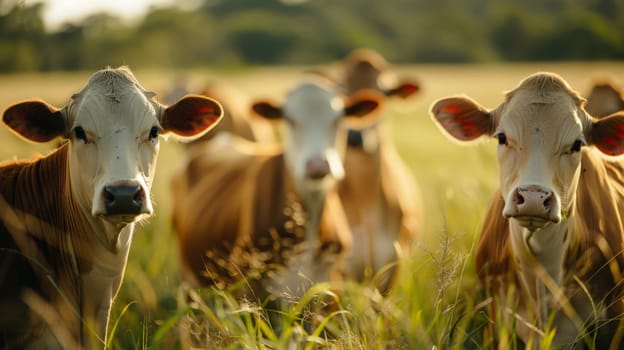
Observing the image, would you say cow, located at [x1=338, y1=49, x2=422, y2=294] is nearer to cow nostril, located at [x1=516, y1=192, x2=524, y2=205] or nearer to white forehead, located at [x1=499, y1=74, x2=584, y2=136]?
white forehead, located at [x1=499, y1=74, x2=584, y2=136]

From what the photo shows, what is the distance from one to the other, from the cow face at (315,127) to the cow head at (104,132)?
213 cm

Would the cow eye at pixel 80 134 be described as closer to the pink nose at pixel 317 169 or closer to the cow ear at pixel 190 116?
the cow ear at pixel 190 116

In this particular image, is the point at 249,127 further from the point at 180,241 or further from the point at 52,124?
the point at 52,124

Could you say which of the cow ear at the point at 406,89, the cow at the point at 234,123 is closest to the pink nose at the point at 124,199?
the cow ear at the point at 406,89

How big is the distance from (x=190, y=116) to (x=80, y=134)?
0.63 metres

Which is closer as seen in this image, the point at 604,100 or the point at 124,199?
the point at 124,199

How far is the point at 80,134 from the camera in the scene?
355 centimetres

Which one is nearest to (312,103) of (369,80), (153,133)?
(369,80)

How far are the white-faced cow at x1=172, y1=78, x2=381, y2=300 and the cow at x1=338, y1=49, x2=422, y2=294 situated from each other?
1.01 m

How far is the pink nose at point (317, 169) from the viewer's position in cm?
556

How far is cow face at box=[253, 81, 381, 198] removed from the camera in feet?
19.0

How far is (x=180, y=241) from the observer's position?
6801 millimetres

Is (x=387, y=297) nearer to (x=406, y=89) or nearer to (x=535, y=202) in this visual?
(x=535, y=202)

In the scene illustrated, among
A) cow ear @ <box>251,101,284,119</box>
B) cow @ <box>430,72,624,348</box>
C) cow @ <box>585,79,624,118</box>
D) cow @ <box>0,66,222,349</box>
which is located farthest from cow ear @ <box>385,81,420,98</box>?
cow @ <box>0,66,222,349</box>
